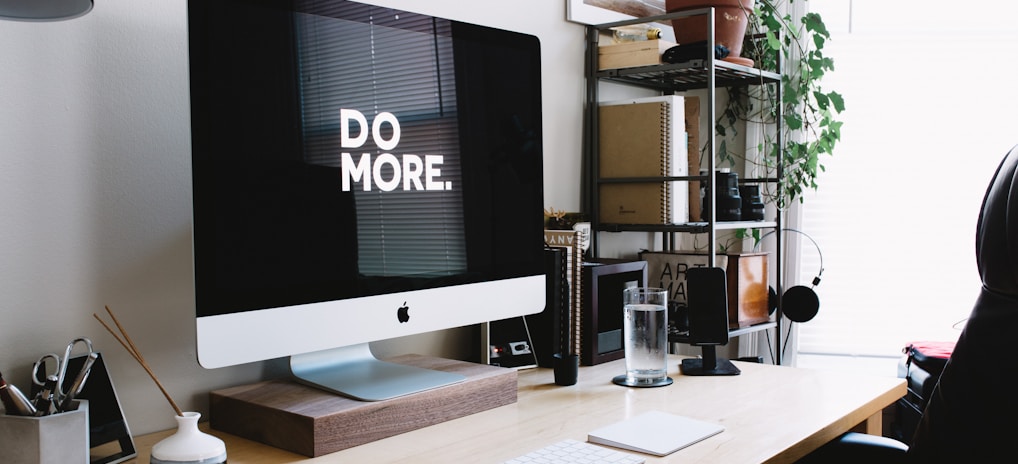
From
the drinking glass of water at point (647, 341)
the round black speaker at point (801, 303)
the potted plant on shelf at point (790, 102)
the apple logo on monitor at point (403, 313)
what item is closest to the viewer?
the apple logo on monitor at point (403, 313)

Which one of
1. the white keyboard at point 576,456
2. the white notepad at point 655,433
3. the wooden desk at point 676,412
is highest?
the white keyboard at point 576,456

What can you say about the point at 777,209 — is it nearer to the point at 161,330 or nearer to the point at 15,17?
the point at 161,330

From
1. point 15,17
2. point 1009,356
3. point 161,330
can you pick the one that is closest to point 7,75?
point 15,17

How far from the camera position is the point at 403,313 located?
137 cm

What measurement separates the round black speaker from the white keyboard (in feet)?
4.81

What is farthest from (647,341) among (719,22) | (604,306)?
(719,22)

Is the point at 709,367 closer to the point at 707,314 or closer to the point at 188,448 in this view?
the point at 707,314

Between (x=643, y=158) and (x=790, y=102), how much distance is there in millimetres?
745

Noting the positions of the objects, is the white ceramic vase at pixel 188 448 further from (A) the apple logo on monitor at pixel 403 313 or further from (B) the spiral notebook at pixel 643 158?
(B) the spiral notebook at pixel 643 158

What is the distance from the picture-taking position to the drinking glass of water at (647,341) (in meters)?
1.63

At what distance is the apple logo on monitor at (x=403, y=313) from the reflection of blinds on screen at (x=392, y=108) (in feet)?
0.18

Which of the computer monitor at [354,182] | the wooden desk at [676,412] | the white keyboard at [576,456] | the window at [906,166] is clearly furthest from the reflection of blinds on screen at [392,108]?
the window at [906,166]

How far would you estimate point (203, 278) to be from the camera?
1090 mm

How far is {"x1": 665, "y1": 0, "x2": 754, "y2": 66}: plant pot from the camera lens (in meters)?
2.17
